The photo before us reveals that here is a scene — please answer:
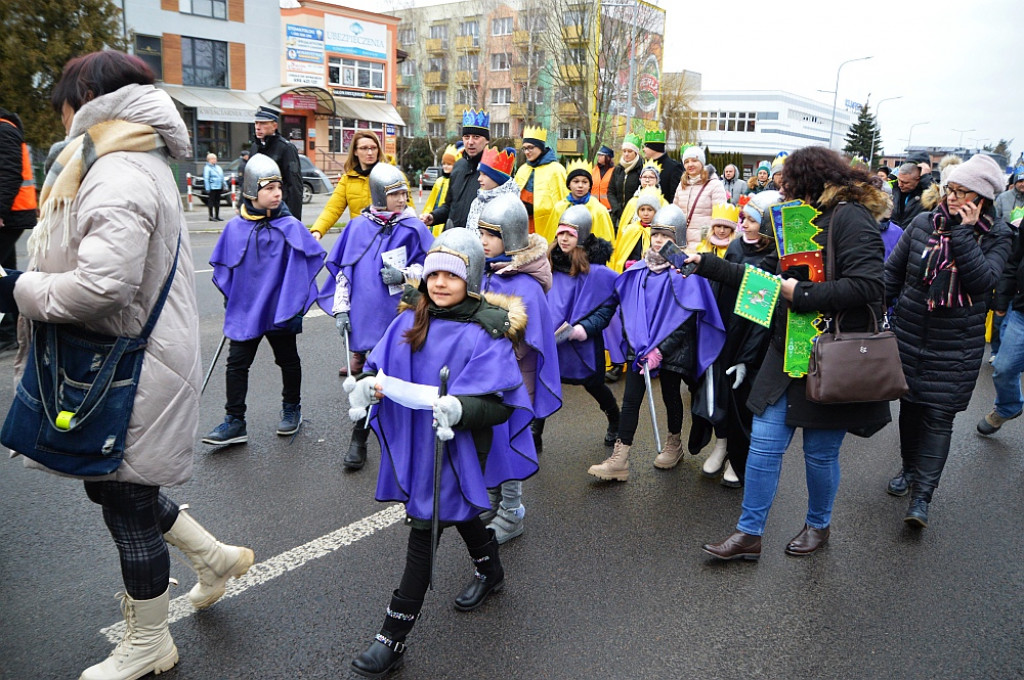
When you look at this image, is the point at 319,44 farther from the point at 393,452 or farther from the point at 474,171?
the point at 393,452

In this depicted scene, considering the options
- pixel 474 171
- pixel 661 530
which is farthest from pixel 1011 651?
pixel 474 171

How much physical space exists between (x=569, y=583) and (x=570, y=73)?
34886 millimetres

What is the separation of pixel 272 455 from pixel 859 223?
3.76 meters

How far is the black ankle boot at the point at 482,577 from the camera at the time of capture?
335 cm

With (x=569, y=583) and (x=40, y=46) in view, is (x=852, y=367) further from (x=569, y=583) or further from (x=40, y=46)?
(x=40, y=46)

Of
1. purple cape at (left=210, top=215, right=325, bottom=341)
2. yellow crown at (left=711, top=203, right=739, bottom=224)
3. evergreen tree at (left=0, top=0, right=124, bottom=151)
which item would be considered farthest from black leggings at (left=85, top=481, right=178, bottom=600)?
evergreen tree at (left=0, top=0, right=124, bottom=151)

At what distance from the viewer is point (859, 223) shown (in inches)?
136

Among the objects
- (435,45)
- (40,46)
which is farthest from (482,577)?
(435,45)

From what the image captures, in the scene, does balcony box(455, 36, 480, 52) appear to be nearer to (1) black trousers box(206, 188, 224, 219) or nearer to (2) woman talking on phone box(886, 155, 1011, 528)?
(1) black trousers box(206, 188, 224, 219)

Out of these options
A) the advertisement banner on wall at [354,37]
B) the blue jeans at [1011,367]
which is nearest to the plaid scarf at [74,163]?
the blue jeans at [1011,367]

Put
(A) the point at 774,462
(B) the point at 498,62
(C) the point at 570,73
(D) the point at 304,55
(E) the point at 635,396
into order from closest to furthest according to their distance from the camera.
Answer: (A) the point at 774,462
(E) the point at 635,396
(C) the point at 570,73
(D) the point at 304,55
(B) the point at 498,62

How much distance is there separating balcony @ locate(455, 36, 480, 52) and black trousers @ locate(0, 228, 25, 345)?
197ft

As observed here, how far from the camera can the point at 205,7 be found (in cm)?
3628

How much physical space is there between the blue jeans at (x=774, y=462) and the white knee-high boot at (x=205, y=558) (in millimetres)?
2425
